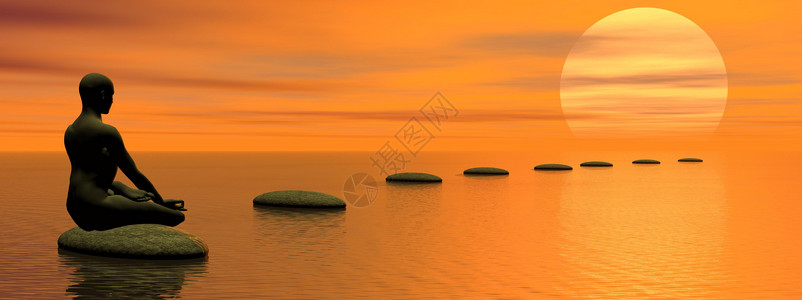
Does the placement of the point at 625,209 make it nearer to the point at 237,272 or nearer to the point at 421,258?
the point at 421,258

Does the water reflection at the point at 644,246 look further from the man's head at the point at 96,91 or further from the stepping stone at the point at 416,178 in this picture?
the stepping stone at the point at 416,178

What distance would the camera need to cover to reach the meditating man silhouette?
24.5 metres

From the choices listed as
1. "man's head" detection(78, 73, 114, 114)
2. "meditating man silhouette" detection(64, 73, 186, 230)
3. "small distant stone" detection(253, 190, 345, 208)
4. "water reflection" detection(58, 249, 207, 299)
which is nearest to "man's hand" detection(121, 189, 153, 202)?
"meditating man silhouette" detection(64, 73, 186, 230)

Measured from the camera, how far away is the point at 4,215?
46.9 m

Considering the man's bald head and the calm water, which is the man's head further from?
the calm water

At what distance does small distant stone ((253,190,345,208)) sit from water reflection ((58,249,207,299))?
24140 millimetres

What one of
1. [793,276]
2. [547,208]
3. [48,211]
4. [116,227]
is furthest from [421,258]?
[48,211]

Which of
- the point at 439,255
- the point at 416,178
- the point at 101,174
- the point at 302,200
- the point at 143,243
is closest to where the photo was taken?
the point at 101,174

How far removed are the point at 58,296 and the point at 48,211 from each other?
109ft

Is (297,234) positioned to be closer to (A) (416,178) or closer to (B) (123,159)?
(B) (123,159)

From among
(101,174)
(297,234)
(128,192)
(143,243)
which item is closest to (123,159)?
(101,174)

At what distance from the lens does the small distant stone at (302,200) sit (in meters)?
51.0

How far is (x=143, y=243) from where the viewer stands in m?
25.8

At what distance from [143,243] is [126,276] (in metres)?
3.34
